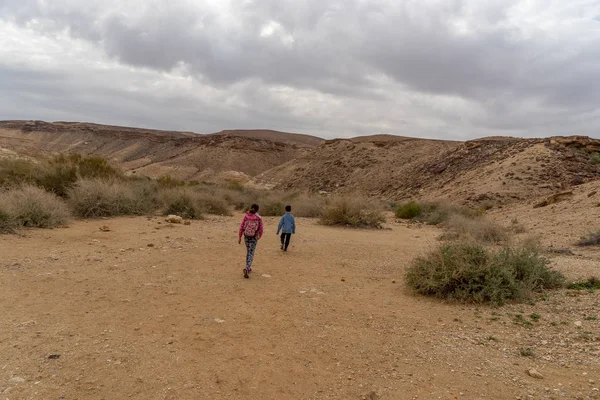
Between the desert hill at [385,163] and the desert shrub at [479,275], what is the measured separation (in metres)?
16.4

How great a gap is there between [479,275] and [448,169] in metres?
27.0

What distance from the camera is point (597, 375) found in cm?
395

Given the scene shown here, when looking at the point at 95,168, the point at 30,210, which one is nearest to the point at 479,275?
the point at 30,210

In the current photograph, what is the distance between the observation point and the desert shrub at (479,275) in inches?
255

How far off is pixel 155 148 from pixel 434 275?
78.3m

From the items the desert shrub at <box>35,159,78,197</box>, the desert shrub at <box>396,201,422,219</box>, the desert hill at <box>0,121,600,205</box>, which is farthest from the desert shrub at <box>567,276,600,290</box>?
the desert hill at <box>0,121,600,205</box>

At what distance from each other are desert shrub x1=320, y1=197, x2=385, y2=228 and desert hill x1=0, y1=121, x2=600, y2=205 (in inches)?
374

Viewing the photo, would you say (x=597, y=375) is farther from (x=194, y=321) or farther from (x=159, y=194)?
(x=159, y=194)

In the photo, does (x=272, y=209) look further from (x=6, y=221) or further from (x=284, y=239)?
(x=6, y=221)

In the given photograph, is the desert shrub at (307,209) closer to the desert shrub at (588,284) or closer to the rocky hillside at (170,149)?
the desert shrub at (588,284)

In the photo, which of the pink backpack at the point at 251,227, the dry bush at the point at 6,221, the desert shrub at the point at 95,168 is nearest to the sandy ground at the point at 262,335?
the pink backpack at the point at 251,227

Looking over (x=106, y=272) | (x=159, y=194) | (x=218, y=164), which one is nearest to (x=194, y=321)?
(x=106, y=272)

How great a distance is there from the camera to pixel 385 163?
41500 millimetres

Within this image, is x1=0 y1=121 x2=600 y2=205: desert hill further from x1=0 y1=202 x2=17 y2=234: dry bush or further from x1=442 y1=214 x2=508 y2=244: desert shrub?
x1=0 y1=202 x2=17 y2=234: dry bush
